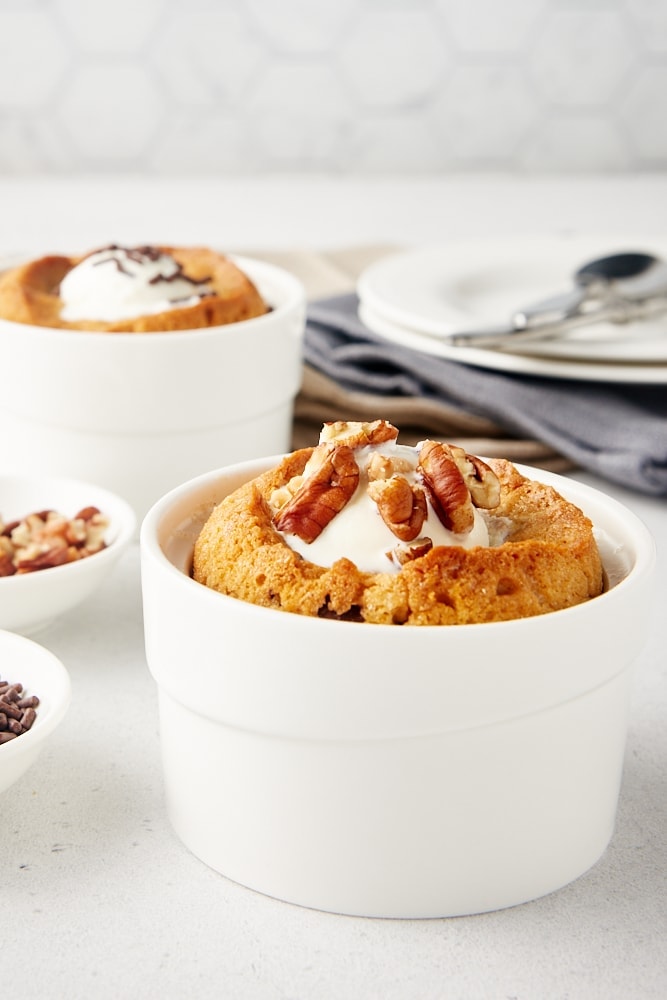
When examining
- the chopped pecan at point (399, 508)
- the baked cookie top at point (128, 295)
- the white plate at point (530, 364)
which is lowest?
the white plate at point (530, 364)

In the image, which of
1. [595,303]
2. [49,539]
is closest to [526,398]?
[595,303]

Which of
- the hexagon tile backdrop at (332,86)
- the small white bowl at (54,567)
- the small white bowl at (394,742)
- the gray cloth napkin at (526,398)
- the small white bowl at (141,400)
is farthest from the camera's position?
the hexagon tile backdrop at (332,86)

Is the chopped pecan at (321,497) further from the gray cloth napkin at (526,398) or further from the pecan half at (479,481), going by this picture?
the gray cloth napkin at (526,398)

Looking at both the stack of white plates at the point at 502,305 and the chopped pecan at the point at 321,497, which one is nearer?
the chopped pecan at the point at 321,497

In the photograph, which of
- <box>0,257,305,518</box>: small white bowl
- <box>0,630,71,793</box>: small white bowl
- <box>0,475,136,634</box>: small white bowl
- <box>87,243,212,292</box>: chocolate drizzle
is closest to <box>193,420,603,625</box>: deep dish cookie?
→ <box>0,630,71,793</box>: small white bowl

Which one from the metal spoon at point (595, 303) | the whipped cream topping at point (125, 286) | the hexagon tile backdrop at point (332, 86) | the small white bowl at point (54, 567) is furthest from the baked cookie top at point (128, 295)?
the hexagon tile backdrop at point (332, 86)

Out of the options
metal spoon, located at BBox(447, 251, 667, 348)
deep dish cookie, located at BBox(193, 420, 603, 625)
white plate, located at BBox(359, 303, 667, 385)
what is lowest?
white plate, located at BBox(359, 303, 667, 385)

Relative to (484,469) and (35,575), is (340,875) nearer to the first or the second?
(484,469)

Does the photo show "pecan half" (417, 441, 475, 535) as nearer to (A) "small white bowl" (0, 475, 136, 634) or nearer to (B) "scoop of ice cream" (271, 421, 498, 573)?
(B) "scoop of ice cream" (271, 421, 498, 573)
